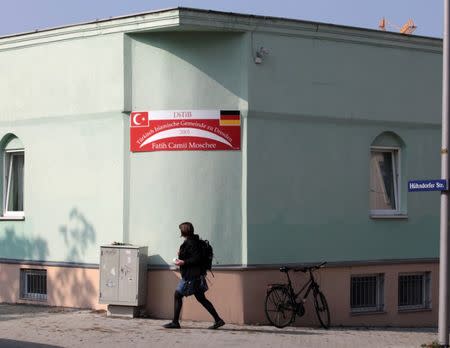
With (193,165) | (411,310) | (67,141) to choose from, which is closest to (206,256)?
(193,165)

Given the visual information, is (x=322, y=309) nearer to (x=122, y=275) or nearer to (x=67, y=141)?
(x=122, y=275)

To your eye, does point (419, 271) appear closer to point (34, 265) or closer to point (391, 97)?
point (391, 97)

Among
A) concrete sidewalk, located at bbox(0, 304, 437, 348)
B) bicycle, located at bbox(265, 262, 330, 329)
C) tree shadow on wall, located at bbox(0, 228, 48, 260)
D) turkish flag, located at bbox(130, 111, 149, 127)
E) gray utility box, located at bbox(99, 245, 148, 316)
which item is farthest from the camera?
tree shadow on wall, located at bbox(0, 228, 48, 260)

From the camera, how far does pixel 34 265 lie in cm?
1844

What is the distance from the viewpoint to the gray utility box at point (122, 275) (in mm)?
16344

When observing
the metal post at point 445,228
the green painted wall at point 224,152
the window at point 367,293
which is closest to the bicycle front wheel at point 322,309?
the green painted wall at point 224,152

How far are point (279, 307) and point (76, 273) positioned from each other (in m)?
4.12

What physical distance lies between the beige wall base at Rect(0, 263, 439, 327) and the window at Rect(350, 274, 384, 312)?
13 cm

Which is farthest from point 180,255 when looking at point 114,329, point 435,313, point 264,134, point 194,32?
point 435,313

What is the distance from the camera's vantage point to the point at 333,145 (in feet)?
58.7

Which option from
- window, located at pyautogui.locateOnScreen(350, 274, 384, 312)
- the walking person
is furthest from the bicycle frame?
the walking person

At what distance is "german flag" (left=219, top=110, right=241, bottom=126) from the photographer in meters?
16.6

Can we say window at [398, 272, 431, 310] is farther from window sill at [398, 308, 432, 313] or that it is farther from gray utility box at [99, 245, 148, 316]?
gray utility box at [99, 245, 148, 316]

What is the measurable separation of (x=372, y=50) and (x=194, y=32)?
4.01m
